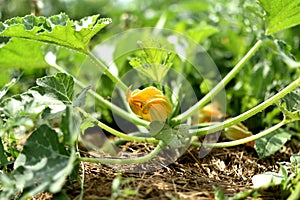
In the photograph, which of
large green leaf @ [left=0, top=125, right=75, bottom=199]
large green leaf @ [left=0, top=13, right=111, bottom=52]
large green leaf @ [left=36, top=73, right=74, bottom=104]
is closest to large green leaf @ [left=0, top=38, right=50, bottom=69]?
large green leaf @ [left=0, top=13, right=111, bottom=52]

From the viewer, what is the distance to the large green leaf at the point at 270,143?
181cm

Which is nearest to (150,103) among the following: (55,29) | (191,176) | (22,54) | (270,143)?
(191,176)

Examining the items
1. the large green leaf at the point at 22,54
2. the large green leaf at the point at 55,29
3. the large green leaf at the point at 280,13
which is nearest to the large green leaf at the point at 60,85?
the large green leaf at the point at 55,29

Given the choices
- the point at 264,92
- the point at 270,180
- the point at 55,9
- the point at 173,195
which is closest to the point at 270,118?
the point at 264,92

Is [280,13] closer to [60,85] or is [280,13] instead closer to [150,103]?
[150,103]

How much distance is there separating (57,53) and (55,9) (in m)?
1.29

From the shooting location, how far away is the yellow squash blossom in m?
1.66

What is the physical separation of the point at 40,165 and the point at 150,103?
493 mm

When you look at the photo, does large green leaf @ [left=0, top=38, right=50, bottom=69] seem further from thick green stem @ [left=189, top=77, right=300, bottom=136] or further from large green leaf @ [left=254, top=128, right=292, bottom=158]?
large green leaf @ [left=254, top=128, right=292, bottom=158]

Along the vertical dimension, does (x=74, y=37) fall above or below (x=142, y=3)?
below

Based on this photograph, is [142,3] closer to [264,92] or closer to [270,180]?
[264,92]

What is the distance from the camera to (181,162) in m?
1.76

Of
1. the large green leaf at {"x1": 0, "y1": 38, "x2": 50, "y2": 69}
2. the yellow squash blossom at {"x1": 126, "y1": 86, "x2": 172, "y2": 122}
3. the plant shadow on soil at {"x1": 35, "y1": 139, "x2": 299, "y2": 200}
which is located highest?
the large green leaf at {"x1": 0, "y1": 38, "x2": 50, "y2": 69}

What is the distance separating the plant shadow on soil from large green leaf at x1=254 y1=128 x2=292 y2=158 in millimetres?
44
